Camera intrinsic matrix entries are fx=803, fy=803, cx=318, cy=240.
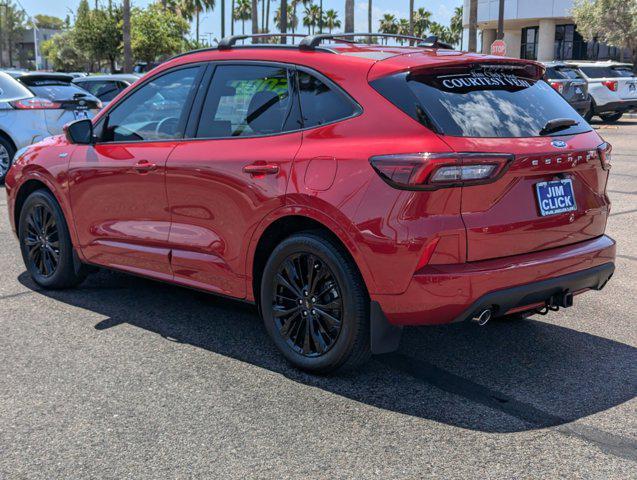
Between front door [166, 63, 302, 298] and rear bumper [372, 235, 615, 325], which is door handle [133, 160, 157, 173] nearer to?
front door [166, 63, 302, 298]

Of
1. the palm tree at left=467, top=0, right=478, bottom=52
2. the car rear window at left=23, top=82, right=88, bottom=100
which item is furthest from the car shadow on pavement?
the palm tree at left=467, top=0, right=478, bottom=52

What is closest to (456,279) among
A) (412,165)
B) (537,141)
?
(412,165)

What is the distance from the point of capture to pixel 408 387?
13.8 feet

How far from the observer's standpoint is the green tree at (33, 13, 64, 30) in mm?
149550

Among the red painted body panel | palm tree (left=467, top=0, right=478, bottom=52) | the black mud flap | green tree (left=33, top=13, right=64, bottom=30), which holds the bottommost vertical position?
the black mud flap

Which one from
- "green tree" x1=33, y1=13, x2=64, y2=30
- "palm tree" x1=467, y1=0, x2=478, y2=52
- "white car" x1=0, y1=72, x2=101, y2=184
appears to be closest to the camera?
"white car" x1=0, y1=72, x2=101, y2=184

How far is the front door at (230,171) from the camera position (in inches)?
172

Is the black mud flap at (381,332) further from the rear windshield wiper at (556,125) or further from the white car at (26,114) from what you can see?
the white car at (26,114)

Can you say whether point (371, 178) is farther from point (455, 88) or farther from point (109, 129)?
point (109, 129)

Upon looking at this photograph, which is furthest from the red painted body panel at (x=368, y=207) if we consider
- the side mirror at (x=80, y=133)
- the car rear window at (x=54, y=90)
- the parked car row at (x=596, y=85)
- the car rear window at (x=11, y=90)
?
the parked car row at (x=596, y=85)

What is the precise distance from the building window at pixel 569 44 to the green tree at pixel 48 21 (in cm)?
11027

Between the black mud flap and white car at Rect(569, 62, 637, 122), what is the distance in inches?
826

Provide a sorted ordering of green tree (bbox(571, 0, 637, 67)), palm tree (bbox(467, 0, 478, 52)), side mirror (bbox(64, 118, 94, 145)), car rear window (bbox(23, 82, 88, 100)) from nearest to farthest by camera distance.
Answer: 1. side mirror (bbox(64, 118, 94, 145))
2. car rear window (bbox(23, 82, 88, 100))
3. palm tree (bbox(467, 0, 478, 52))
4. green tree (bbox(571, 0, 637, 67))

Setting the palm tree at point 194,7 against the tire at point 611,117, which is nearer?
the tire at point 611,117
